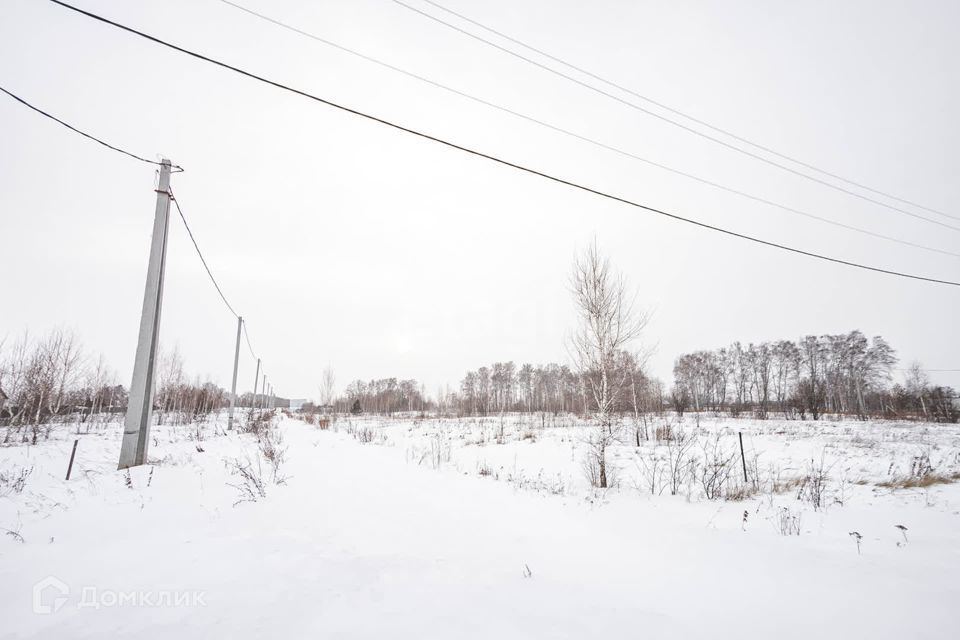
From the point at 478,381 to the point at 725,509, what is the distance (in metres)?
74.2

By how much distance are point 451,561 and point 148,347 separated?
768cm

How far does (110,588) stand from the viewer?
281cm

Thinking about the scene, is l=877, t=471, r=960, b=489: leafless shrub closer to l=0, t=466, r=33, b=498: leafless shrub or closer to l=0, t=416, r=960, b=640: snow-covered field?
l=0, t=416, r=960, b=640: snow-covered field

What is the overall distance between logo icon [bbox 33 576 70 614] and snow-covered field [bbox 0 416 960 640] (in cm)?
2

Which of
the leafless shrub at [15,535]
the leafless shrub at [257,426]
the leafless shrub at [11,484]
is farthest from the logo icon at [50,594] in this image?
the leafless shrub at [257,426]

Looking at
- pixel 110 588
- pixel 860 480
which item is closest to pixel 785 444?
pixel 860 480

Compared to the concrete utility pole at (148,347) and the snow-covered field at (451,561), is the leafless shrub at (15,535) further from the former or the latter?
the concrete utility pole at (148,347)

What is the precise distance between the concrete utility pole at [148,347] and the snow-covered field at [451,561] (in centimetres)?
60

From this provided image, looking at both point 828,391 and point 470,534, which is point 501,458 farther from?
point 828,391

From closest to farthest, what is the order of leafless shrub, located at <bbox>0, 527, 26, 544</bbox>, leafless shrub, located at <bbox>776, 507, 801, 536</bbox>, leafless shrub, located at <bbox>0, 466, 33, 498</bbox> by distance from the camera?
leafless shrub, located at <bbox>0, 527, 26, 544</bbox> < leafless shrub, located at <bbox>776, 507, 801, 536</bbox> < leafless shrub, located at <bbox>0, 466, 33, 498</bbox>

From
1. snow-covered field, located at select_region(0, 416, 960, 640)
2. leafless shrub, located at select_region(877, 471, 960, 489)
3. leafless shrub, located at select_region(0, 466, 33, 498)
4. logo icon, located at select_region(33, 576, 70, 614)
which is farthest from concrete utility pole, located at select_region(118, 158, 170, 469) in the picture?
leafless shrub, located at select_region(877, 471, 960, 489)

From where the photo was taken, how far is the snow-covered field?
2.56 meters

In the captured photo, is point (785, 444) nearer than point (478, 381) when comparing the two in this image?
Yes

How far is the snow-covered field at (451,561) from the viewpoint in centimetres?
256
